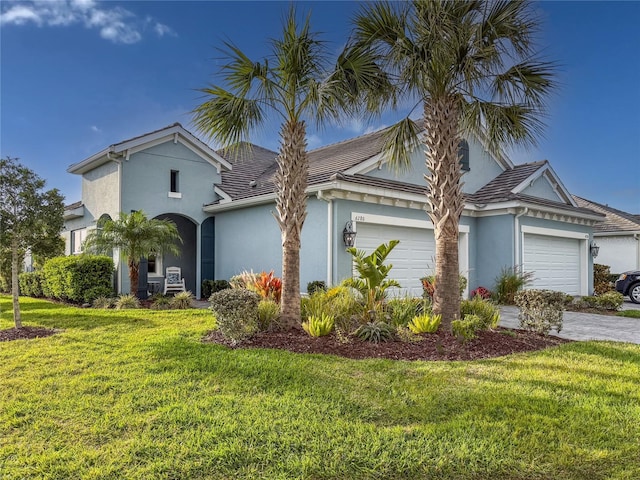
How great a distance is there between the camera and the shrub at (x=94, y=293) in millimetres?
12117

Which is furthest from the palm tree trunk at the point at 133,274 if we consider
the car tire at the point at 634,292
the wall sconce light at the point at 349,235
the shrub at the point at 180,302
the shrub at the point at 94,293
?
the car tire at the point at 634,292

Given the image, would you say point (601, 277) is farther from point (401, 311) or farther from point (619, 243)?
point (401, 311)

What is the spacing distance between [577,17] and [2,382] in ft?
46.2

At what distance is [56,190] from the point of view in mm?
8531

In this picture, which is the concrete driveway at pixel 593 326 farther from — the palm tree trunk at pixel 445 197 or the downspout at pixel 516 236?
the downspout at pixel 516 236

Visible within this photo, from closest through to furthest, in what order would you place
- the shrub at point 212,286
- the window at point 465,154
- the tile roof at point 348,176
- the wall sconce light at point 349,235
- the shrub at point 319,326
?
the shrub at point 319,326 → the wall sconce light at point 349,235 → the tile roof at point 348,176 → the shrub at point 212,286 → the window at point 465,154

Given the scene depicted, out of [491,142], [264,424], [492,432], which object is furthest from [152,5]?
[492,432]

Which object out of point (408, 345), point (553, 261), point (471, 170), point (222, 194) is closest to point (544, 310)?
point (408, 345)

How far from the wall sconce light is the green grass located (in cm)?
563

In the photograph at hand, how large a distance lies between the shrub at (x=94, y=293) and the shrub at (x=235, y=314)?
7386 millimetres

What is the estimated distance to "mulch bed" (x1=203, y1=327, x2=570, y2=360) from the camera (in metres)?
6.06

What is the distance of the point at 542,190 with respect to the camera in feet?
56.6

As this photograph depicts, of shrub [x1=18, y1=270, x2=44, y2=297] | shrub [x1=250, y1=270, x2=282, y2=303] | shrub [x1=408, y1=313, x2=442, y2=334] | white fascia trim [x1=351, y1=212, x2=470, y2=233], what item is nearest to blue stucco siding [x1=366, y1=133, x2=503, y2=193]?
white fascia trim [x1=351, y1=212, x2=470, y2=233]

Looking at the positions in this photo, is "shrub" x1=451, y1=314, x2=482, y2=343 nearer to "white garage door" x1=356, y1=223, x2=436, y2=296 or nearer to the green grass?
the green grass
